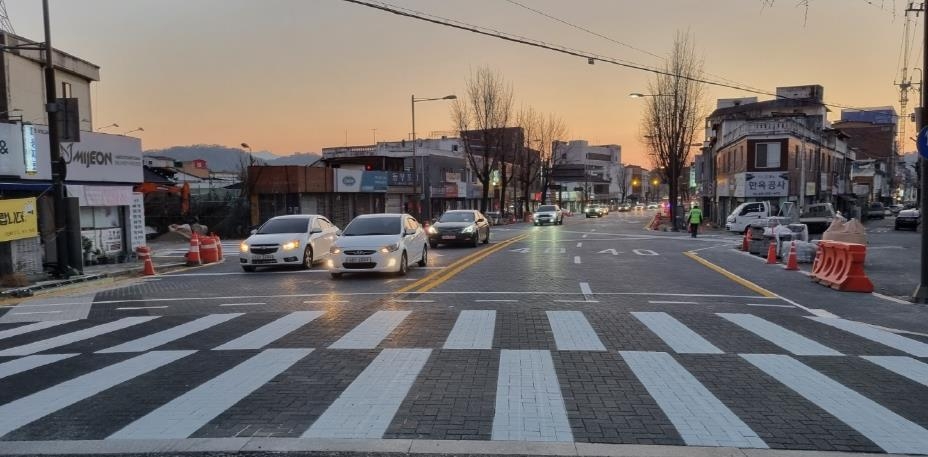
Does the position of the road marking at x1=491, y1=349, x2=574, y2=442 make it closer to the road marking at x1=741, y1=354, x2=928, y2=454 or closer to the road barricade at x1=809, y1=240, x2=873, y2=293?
the road marking at x1=741, y1=354, x2=928, y2=454

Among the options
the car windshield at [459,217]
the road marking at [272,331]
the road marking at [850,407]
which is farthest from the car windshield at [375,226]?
the road marking at [850,407]

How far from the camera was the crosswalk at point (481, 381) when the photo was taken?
15.8 feet

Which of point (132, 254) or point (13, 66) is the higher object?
point (13, 66)

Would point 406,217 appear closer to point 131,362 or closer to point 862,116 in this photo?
point 131,362

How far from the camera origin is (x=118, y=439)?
464 centimetres

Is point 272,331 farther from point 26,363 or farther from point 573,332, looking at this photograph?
point 573,332

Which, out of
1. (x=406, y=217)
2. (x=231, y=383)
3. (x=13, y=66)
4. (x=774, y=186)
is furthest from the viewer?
(x=774, y=186)

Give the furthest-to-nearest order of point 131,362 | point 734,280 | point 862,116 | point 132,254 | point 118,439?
point 862,116 → point 132,254 → point 734,280 → point 131,362 → point 118,439

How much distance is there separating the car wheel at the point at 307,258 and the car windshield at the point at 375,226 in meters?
1.78

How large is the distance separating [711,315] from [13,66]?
26.7 metres

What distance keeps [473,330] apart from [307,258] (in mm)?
10113

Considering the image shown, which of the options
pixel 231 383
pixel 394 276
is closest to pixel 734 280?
pixel 394 276

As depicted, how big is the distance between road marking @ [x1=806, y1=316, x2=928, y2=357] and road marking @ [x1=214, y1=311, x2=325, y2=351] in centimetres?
768

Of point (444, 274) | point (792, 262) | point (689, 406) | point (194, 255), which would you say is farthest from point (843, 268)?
point (194, 255)
